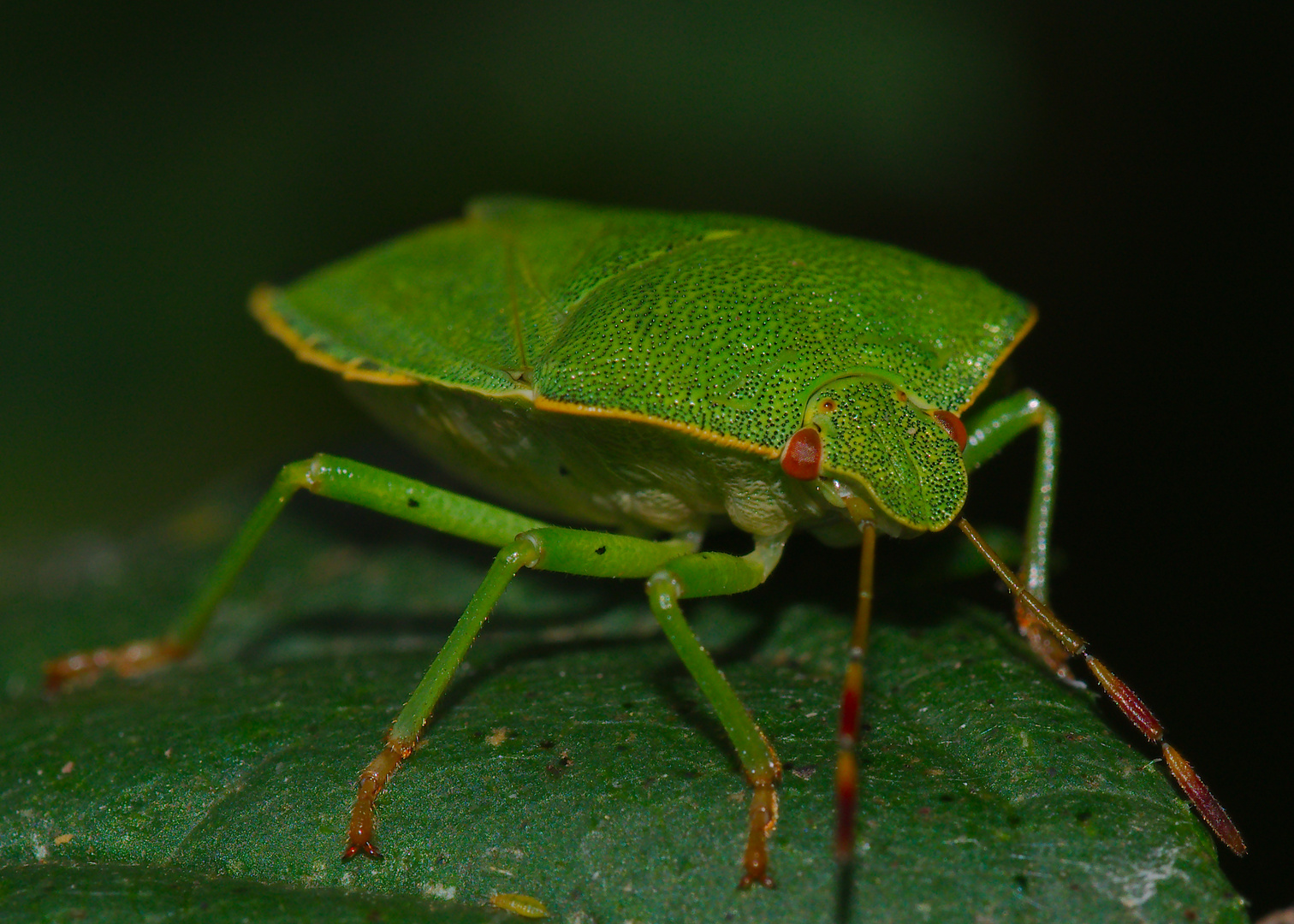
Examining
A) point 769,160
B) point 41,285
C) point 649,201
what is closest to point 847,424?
point 769,160

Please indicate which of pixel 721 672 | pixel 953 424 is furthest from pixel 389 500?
pixel 953 424

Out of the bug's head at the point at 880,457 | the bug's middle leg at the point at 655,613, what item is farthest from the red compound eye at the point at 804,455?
the bug's middle leg at the point at 655,613

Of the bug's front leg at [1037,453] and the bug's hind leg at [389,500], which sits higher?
the bug's front leg at [1037,453]

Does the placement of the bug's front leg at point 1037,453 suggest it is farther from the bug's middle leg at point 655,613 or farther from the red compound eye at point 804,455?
the bug's middle leg at point 655,613

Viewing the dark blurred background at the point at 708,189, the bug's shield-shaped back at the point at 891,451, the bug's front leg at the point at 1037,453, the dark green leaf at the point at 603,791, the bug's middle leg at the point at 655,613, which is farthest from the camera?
the dark blurred background at the point at 708,189

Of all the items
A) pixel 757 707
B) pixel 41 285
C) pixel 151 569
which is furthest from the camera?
pixel 41 285

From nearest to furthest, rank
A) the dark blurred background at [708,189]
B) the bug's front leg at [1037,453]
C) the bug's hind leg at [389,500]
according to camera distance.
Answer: the bug's front leg at [1037,453]
the bug's hind leg at [389,500]
the dark blurred background at [708,189]

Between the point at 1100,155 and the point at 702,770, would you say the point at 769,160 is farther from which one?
the point at 702,770

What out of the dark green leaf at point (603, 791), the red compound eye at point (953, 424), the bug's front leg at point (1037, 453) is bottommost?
the dark green leaf at point (603, 791)
